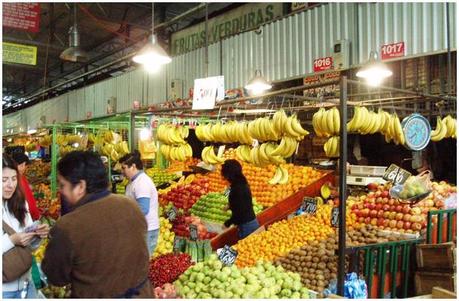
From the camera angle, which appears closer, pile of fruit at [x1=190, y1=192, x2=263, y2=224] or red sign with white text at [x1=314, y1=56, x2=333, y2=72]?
pile of fruit at [x1=190, y1=192, x2=263, y2=224]

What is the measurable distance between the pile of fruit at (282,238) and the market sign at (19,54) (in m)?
6.70

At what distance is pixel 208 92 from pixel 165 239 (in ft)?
7.20

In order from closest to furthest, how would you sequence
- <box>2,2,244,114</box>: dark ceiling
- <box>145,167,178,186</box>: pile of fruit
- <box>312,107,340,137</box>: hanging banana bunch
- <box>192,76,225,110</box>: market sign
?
<box>312,107,340,137</box>: hanging banana bunch, <box>192,76,225,110</box>: market sign, <box>145,167,178,186</box>: pile of fruit, <box>2,2,244,114</box>: dark ceiling

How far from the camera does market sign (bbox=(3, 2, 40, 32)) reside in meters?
7.19

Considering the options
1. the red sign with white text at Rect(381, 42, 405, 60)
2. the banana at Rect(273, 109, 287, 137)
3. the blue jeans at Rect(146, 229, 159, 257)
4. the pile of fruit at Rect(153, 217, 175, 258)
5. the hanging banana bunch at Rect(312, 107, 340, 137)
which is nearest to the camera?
the hanging banana bunch at Rect(312, 107, 340, 137)

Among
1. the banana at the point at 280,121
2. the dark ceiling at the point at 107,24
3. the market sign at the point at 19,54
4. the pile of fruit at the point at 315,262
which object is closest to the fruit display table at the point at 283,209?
the pile of fruit at the point at 315,262

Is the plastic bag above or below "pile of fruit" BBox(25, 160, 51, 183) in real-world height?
below

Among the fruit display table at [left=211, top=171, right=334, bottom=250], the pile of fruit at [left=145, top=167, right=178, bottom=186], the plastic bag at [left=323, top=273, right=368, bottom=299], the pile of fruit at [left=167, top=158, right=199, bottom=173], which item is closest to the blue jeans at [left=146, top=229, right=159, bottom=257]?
the fruit display table at [left=211, top=171, right=334, bottom=250]

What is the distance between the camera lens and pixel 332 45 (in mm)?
6875

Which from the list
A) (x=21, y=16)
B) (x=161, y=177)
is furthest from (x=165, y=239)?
(x=21, y=16)

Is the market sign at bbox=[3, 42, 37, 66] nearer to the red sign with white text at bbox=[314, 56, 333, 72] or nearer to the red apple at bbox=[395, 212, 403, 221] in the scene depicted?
the red sign with white text at bbox=[314, 56, 333, 72]

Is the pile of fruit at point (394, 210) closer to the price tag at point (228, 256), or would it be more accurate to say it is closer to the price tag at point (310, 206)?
the price tag at point (310, 206)

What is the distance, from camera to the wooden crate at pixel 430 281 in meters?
3.81

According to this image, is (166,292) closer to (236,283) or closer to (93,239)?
(236,283)
